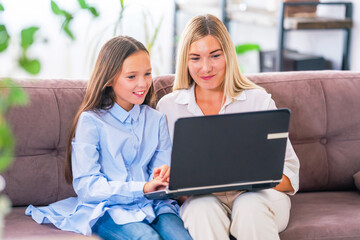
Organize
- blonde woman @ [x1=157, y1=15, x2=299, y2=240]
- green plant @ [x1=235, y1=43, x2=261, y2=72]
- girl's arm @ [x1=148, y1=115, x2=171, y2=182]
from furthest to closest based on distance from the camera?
green plant @ [x1=235, y1=43, x2=261, y2=72] < girl's arm @ [x1=148, y1=115, x2=171, y2=182] < blonde woman @ [x1=157, y1=15, x2=299, y2=240]

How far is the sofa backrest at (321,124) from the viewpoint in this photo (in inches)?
80.4

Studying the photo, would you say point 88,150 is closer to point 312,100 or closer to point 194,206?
point 194,206

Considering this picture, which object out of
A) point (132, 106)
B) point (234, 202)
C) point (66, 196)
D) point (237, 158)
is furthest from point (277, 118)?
point (66, 196)

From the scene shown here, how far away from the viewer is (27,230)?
165cm

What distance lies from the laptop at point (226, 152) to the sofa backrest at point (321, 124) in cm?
57

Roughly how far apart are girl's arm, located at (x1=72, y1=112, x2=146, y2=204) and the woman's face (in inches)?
15.8

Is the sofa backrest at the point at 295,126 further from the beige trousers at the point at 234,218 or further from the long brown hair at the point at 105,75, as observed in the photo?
the beige trousers at the point at 234,218

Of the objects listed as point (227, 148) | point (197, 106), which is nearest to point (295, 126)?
point (197, 106)

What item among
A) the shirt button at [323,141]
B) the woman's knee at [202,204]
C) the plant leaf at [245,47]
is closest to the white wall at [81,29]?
the plant leaf at [245,47]

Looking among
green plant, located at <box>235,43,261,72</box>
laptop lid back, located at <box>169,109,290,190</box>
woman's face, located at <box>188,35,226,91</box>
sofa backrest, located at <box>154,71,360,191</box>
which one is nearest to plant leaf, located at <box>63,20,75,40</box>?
laptop lid back, located at <box>169,109,290,190</box>

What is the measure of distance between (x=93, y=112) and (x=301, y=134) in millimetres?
818

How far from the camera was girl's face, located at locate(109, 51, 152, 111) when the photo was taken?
1723 mm

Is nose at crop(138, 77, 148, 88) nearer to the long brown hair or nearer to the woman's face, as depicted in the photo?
the long brown hair

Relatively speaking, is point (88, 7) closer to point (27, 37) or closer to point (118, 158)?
point (27, 37)
